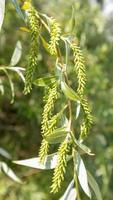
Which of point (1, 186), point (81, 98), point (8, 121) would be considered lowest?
point (1, 186)

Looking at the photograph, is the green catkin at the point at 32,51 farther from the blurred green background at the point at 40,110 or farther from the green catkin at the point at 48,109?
the blurred green background at the point at 40,110

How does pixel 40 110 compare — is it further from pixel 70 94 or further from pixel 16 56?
pixel 70 94

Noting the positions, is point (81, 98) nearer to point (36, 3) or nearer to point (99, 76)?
point (99, 76)

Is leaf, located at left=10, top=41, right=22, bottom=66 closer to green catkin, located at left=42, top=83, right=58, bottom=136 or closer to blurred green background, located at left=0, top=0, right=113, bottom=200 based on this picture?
green catkin, located at left=42, top=83, right=58, bottom=136

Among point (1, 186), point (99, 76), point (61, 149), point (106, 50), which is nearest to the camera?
point (61, 149)

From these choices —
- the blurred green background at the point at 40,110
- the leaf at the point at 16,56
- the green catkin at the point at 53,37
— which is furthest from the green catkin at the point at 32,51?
the blurred green background at the point at 40,110

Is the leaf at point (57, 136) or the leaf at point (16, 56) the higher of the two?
the leaf at point (16, 56)

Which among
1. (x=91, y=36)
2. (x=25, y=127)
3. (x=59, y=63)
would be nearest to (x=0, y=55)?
(x=25, y=127)
